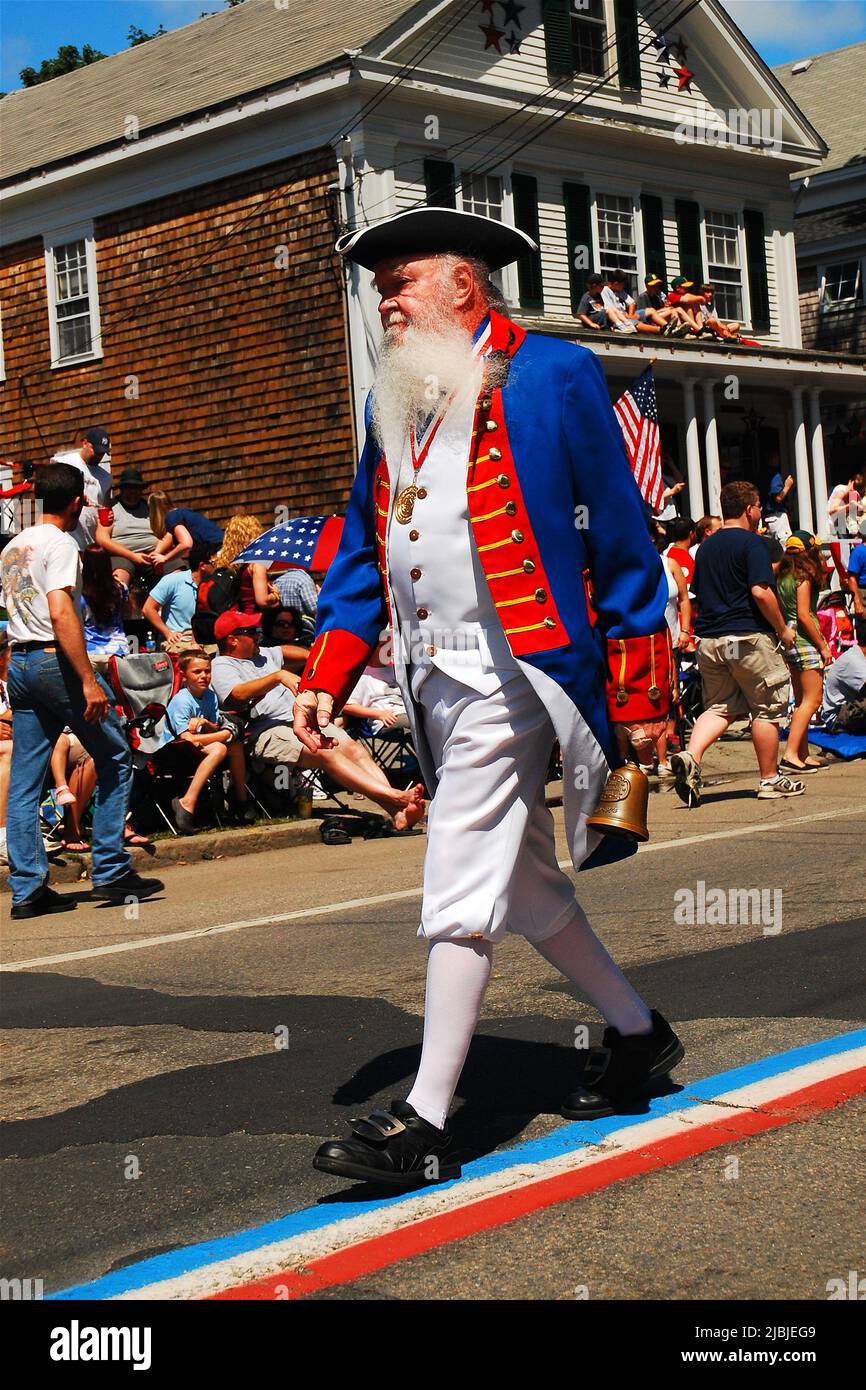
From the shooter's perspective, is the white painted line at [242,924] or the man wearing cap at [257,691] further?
the man wearing cap at [257,691]

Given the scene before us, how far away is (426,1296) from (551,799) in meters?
9.20

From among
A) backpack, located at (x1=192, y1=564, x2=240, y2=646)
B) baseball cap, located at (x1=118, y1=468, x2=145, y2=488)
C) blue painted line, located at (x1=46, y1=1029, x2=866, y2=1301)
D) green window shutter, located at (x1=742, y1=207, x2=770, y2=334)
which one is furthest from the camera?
green window shutter, located at (x1=742, y1=207, x2=770, y2=334)

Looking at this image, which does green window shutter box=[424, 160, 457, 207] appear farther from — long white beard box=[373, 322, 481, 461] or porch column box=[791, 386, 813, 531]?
long white beard box=[373, 322, 481, 461]

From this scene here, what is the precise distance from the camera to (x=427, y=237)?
12.8 ft

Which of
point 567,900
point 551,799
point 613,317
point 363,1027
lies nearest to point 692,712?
point 551,799

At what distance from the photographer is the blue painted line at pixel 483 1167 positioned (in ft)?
11.0

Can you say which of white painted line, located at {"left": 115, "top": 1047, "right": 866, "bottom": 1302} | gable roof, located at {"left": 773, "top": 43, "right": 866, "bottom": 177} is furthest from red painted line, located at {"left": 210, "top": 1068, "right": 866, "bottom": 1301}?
gable roof, located at {"left": 773, "top": 43, "right": 866, "bottom": 177}

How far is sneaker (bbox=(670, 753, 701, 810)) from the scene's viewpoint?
11.3 metres

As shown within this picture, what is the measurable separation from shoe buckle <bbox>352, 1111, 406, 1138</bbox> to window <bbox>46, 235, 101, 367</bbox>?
20970 millimetres

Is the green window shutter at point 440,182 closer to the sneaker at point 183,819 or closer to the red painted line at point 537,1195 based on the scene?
the sneaker at point 183,819

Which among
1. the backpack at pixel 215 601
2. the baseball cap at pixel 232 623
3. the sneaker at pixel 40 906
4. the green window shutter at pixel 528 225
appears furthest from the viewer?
the green window shutter at pixel 528 225

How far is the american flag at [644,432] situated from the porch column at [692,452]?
21.2 feet

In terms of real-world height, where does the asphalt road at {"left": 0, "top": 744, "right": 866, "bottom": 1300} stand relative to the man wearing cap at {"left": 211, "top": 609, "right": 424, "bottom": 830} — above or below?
below

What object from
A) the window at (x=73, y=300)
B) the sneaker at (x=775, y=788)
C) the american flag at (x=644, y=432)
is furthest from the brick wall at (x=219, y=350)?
the sneaker at (x=775, y=788)
